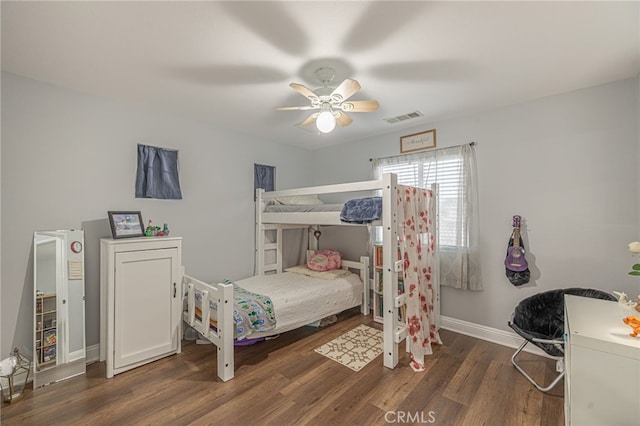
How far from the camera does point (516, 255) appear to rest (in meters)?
2.76

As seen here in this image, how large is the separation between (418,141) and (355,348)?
8.41 ft

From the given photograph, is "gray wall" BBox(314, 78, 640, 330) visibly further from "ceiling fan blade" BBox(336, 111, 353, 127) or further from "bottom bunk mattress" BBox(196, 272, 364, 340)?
"ceiling fan blade" BBox(336, 111, 353, 127)

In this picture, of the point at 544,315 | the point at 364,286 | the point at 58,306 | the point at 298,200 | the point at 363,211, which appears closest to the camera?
the point at 58,306

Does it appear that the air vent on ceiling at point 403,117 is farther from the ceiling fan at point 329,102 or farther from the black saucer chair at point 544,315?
the black saucer chair at point 544,315

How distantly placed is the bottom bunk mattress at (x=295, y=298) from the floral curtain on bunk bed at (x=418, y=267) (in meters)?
0.98

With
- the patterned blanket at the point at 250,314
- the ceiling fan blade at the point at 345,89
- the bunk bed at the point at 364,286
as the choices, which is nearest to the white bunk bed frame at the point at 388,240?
the bunk bed at the point at 364,286

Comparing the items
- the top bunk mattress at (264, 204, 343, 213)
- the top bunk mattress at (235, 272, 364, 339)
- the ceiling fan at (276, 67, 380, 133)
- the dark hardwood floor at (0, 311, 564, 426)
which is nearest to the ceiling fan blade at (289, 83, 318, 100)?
the ceiling fan at (276, 67, 380, 133)

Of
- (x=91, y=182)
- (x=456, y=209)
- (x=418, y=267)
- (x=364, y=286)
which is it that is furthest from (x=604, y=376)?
(x=91, y=182)

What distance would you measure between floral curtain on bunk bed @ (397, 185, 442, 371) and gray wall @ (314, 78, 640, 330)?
2.03 feet

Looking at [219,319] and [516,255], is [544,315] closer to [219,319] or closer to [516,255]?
[516,255]

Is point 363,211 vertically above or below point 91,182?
below

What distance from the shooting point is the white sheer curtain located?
10.1ft

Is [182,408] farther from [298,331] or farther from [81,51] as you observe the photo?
[81,51]

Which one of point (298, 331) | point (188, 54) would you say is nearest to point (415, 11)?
point (188, 54)
